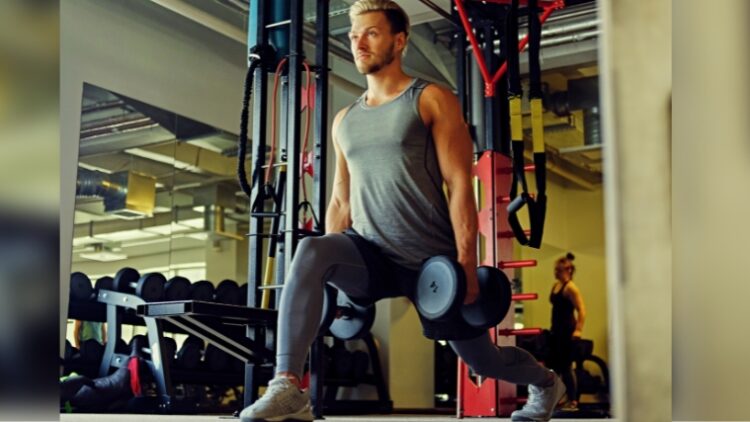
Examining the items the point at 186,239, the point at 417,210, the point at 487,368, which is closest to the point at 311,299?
the point at 417,210

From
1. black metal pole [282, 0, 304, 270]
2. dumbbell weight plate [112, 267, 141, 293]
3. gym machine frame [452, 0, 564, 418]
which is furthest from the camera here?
dumbbell weight plate [112, 267, 141, 293]

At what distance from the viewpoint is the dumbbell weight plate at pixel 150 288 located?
593 centimetres

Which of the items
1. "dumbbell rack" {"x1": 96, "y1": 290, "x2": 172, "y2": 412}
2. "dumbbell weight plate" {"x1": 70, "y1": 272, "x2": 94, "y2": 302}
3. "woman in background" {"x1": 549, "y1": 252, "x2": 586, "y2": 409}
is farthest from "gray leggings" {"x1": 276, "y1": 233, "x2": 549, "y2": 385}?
"woman in background" {"x1": 549, "y1": 252, "x2": 586, "y2": 409}

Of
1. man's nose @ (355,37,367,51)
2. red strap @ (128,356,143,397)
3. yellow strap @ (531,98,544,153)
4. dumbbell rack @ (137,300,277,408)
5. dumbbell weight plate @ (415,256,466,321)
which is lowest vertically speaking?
red strap @ (128,356,143,397)

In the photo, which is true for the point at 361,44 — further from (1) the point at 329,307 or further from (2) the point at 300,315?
(2) the point at 300,315

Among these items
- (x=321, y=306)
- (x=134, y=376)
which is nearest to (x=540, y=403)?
(x=321, y=306)

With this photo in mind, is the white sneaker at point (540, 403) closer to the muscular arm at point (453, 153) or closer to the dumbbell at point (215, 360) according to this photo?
the muscular arm at point (453, 153)

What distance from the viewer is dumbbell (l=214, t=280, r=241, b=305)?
6504 millimetres

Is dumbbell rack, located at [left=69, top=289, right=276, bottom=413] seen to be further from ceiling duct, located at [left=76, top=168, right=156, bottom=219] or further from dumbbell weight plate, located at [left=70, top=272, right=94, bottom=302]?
ceiling duct, located at [left=76, top=168, right=156, bottom=219]

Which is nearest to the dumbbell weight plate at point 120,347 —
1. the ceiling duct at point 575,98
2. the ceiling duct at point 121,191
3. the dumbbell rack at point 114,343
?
the dumbbell rack at point 114,343

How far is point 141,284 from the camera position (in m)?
5.97

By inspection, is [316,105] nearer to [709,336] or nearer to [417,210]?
[417,210]

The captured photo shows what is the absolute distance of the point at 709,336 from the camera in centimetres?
53

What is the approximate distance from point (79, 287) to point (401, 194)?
11.9ft
